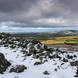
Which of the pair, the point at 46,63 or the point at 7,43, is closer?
the point at 46,63

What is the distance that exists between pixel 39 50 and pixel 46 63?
25.0ft

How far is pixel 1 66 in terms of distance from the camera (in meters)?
16.9

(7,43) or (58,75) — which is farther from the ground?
(7,43)

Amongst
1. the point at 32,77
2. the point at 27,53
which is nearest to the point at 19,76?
the point at 32,77

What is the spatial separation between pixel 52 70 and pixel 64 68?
2114 mm

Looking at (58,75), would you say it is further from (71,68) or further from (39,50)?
(39,50)

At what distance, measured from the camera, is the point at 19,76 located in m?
14.7

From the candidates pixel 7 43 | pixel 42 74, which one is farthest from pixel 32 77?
pixel 7 43

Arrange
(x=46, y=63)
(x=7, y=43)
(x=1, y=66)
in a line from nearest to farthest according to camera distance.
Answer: (x=1, y=66), (x=46, y=63), (x=7, y=43)

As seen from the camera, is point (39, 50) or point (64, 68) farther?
point (39, 50)

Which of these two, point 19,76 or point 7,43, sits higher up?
point 7,43

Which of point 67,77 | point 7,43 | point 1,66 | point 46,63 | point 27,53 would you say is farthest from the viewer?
point 7,43

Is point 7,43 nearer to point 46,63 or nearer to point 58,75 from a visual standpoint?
point 46,63

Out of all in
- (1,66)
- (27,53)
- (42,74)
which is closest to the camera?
(42,74)
